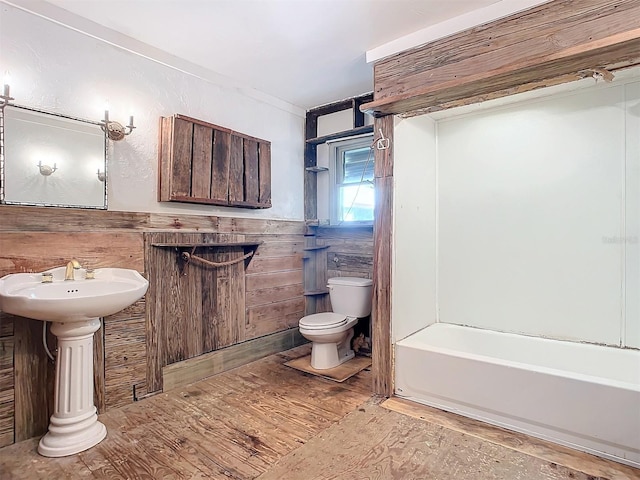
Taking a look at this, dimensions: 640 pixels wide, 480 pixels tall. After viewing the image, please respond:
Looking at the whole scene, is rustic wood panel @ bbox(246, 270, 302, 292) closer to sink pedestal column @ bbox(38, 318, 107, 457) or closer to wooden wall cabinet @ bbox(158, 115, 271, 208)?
wooden wall cabinet @ bbox(158, 115, 271, 208)

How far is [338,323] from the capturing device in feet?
9.28

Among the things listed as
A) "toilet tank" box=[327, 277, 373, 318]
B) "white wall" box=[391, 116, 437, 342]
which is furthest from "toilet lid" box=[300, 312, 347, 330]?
"white wall" box=[391, 116, 437, 342]

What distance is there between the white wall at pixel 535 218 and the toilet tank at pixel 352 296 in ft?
1.60

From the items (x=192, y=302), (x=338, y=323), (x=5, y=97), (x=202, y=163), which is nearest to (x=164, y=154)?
(x=202, y=163)

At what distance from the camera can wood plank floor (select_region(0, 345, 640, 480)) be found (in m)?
1.65

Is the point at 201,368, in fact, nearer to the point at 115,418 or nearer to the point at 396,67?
the point at 115,418

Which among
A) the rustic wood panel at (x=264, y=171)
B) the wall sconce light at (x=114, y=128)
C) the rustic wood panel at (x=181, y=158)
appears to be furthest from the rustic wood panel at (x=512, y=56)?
the wall sconce light at (x=114, y=128)

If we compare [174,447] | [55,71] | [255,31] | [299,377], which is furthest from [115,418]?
A: [255,31]

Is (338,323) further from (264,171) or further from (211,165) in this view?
(211,165)

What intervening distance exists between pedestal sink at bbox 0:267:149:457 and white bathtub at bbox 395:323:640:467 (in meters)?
1.77

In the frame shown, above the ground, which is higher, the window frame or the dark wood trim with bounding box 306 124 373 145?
the dark wood trim with bounding box 306 124 373 145

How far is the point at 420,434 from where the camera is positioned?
6.46 feet

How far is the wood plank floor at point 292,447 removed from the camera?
64.8 inches

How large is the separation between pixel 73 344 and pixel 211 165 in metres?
1.48
